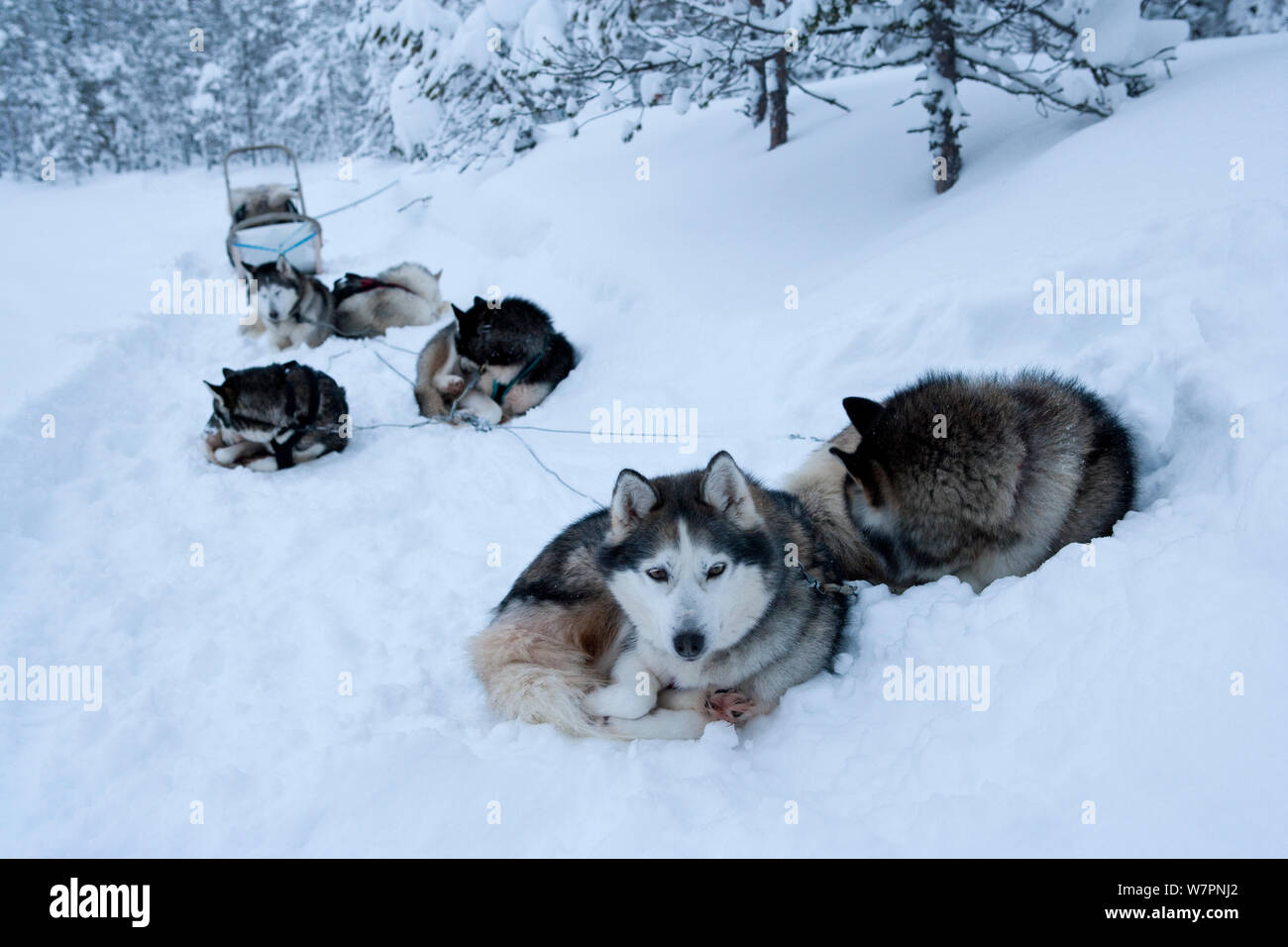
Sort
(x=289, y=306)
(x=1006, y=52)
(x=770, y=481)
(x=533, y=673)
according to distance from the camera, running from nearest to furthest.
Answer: (x=533, y=673) → (x=770, y=481) → (x=1006, y=52) → (x=289, y=306)

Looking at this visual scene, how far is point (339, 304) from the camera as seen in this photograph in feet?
29.6

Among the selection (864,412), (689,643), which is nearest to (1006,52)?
(864,412)

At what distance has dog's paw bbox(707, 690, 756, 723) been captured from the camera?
2.65 m

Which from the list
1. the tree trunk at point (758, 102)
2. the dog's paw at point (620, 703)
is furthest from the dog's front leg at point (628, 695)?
the tree trunk at point (758, 102)

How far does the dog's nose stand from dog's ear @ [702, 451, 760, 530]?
488 millimetres

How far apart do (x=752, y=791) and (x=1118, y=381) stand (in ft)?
8.68

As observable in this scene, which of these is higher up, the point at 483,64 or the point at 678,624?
the point at 483,64

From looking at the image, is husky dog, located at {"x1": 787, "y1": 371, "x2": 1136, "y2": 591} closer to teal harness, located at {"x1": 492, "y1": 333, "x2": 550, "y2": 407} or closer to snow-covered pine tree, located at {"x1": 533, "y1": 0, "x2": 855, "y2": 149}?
snow-covered pine tree, located at {"x1": 533, "y1": 0, "x2": 855, "y2": 149}

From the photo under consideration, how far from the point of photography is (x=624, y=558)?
2.61m

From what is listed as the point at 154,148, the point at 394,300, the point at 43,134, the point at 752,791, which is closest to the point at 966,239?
the point at 752,791

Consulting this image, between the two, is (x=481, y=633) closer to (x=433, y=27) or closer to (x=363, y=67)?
(x=433, y=27)

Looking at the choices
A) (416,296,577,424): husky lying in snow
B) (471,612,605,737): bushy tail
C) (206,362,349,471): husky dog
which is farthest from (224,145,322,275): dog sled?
(471,612,605,737): bushy tail

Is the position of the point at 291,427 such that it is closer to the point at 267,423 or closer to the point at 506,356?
the point at 267,423

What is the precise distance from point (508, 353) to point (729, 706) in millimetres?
4779
